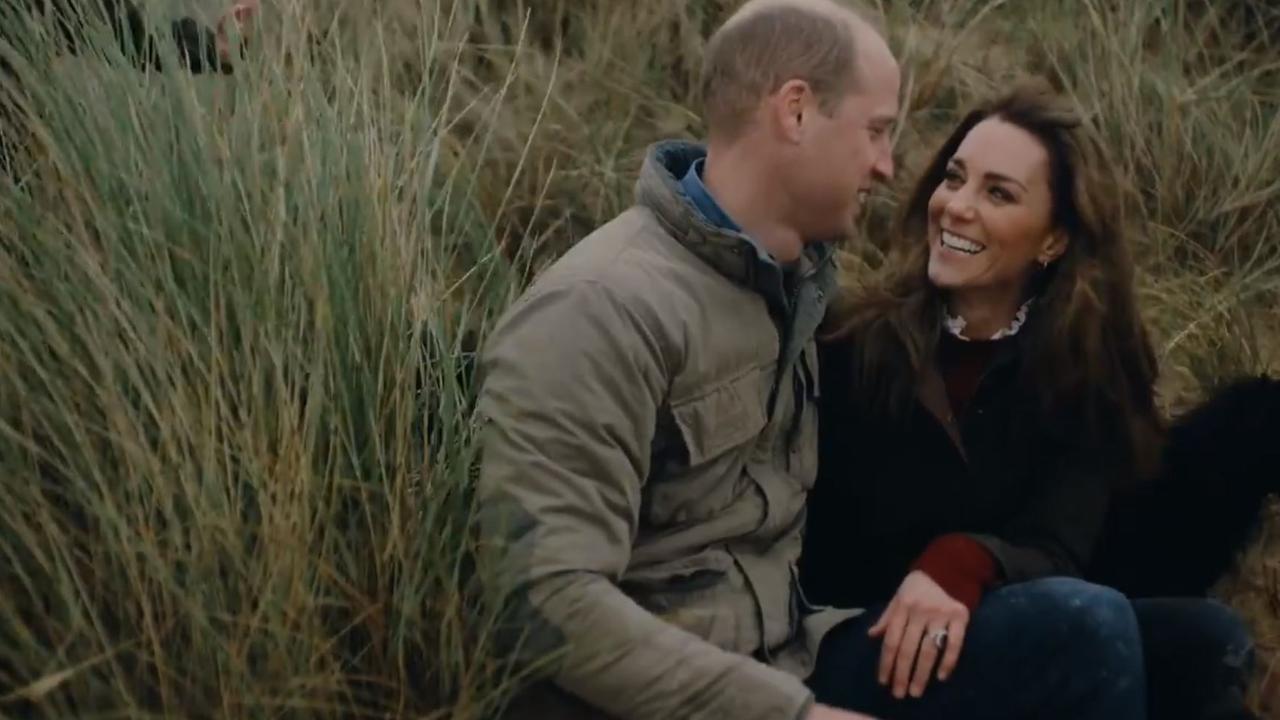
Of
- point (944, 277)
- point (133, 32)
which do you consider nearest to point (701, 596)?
point (944, 277)

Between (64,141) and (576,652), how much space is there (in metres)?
1.27

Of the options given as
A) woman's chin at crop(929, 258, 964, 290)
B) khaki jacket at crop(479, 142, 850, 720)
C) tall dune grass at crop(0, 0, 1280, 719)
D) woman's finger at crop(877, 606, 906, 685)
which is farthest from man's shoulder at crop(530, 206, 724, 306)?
woman's chin at crop(929, 258, 964, 290)

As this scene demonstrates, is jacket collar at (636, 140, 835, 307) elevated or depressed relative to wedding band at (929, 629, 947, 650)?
elevated

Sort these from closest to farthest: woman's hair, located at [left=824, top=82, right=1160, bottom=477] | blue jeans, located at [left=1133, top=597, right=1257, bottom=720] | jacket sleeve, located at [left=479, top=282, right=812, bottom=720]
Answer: jacket sleeve, located at [left=479, top=282, right=812, bottom=720], blue jeans, located at [left=1133, top=597, right=1257, bottom=720], woman's hair, located at [left=824, top=82, right=1160, bottom=477]

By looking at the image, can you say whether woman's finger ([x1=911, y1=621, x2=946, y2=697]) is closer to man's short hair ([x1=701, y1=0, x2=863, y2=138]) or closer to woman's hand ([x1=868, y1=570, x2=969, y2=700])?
woman's hand ([x1=868, y1=570, x2=969, y2=700])

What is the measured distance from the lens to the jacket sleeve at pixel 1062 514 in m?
3.31

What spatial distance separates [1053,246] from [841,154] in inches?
32.0

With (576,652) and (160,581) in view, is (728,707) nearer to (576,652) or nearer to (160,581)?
(576,652)

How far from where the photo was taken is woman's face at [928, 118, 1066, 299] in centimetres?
350

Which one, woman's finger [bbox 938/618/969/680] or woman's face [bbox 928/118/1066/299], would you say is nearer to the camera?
woman's finger [bbox 938/618/969/680]

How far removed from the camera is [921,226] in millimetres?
3674

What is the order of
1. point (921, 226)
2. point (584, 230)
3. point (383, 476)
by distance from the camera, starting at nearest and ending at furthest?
1. point (383, 476)
2. point (921, 226)
3. point (584, 230)

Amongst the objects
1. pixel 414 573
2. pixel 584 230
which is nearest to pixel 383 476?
pixel 414 573

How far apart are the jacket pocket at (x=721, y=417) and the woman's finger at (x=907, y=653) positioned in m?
0.38
